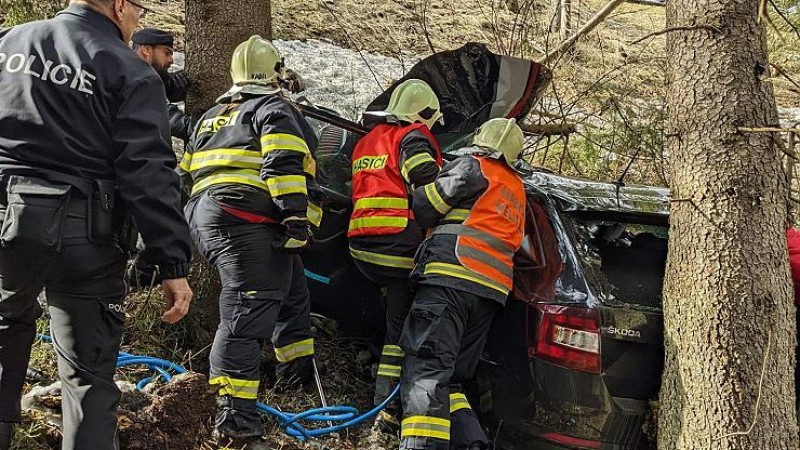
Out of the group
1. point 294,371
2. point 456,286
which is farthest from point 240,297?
point 456,286

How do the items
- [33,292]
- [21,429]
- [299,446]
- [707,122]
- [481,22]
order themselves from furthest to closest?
[481,22] < [299,446] < [707,122] < [21,429] < [33,292]

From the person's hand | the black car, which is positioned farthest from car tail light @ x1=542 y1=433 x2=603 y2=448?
the person's hand

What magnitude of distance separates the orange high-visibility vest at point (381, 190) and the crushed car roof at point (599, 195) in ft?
2.08

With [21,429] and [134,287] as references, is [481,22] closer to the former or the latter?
[134,287]

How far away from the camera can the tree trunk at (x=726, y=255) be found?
3.55 metres

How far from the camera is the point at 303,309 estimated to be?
450 centimetres

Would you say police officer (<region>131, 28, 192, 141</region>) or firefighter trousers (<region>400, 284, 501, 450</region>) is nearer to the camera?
firefighter trousers (<region>400, 284, 501, 450</region>)

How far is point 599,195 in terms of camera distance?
14.3 feet

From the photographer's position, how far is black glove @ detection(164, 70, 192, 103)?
4727 millimetres

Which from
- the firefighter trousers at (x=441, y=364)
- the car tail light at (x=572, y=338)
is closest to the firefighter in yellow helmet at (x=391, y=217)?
the firefighter trousers at (x=441, y=364)

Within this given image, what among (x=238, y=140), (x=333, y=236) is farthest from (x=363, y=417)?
(x=238, y=140)

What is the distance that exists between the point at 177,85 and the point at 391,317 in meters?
1.80

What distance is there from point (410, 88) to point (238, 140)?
3.85 feet

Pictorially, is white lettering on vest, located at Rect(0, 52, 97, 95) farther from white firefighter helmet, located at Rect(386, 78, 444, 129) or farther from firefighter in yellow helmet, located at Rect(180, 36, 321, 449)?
white firefighter helmet, located at Rect(386, 78, 444, 129)
